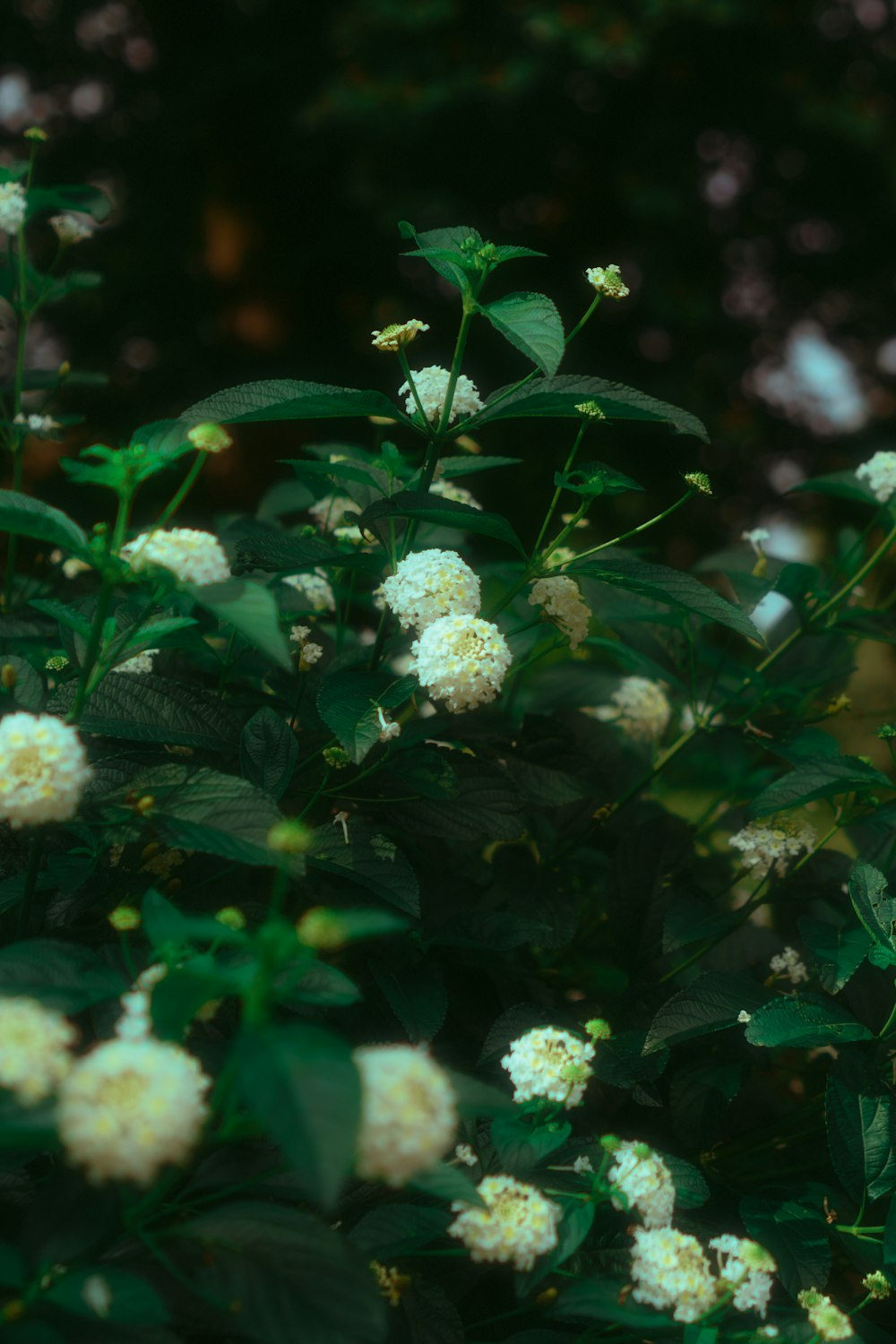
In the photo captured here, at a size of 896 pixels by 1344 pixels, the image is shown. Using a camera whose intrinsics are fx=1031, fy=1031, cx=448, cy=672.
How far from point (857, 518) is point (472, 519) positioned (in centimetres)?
362

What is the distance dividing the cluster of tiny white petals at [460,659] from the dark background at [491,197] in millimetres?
2619

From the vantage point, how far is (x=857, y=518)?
13.7 feet

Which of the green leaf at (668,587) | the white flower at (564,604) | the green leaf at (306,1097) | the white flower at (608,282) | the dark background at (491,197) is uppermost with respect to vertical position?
the white flower at (608,282)

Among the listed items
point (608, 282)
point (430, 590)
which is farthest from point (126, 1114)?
point (608, 282)

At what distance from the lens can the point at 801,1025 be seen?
1.00 metres

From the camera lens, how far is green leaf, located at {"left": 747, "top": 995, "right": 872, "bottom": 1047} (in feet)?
3.20

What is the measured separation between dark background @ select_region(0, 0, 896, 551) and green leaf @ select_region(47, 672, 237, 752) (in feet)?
8.58

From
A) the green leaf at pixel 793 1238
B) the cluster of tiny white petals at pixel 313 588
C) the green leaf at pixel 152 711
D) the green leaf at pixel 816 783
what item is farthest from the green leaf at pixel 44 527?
the green leaf at pixel 793 1238

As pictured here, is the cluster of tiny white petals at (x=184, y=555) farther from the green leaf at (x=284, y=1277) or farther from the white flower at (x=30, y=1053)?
the green leaf at (x=284, y=1277)

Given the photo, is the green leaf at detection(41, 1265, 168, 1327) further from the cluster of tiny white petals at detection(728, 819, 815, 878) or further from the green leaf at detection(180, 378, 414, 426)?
the cluster of tiny white petals at detection(728, 819, 815, 878)

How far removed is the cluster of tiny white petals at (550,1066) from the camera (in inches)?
33.6

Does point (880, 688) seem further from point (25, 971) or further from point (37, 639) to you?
point (25, 971)

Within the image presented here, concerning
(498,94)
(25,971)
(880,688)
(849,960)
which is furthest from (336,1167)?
(880,688)

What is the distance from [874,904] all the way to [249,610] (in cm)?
73
